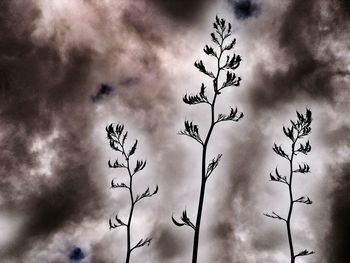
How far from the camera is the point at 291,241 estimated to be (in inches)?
607

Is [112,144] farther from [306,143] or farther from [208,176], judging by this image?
[306,143]

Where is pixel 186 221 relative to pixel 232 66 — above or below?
below

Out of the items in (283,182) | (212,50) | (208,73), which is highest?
(212,50)

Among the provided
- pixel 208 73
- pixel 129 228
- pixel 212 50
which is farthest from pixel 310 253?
pixel 212 50

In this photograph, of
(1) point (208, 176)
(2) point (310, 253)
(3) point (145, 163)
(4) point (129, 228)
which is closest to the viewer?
(1) point (208, 176)

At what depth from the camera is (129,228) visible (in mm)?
16375

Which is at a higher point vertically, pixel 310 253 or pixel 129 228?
pixel 129 228

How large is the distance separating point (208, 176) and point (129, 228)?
5.06m

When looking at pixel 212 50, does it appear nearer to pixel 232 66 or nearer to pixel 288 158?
pixel 232 66

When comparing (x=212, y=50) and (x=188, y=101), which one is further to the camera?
(x=212, y=50)

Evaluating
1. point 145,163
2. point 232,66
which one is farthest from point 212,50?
point 145,163

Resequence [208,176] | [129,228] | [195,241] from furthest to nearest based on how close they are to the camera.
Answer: [129,228] → [208,176] → [195,241]

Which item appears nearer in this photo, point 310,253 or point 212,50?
point 310,253

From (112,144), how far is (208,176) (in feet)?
19.8
